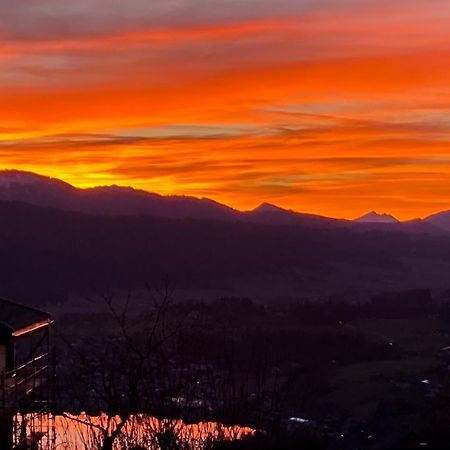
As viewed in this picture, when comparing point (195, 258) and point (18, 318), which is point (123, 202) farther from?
point (18, 318)

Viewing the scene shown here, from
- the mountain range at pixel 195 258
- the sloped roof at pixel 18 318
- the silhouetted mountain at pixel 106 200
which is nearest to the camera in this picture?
the sloped roof at pixel 18 318

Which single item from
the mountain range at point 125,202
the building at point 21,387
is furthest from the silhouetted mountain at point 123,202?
the building at point 21,387

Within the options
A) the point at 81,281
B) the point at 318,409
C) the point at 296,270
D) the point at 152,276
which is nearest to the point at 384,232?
the point at 296,270

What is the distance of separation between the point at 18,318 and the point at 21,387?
41.2 inches

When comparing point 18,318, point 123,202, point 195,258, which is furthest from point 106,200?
point 18,318

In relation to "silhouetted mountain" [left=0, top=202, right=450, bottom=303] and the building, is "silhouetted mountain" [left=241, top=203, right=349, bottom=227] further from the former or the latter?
the building

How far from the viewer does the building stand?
1361 cm

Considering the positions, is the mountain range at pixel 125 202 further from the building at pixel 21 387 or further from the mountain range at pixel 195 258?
the building at pixel 21 387

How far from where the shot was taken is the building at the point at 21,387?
44.7ft

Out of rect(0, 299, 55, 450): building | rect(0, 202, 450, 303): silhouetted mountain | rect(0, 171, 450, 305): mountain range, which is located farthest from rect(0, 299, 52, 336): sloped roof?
rect(0, 202, 450, 303): silhouetted mountain

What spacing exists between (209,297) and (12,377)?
92.6m

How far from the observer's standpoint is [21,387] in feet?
48.0

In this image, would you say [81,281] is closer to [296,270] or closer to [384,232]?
[296,270]

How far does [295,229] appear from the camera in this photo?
143250 mm
